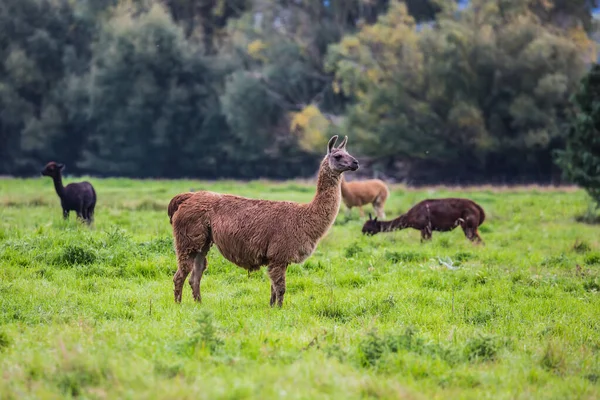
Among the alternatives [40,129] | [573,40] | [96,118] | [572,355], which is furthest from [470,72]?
[572,355]

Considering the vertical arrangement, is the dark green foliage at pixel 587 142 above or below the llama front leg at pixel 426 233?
above

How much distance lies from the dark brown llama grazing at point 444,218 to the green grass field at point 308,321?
0.38 m

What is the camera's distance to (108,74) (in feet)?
168

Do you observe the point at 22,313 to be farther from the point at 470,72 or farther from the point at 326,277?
the point at 470,72

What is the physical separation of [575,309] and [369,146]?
3407 cm

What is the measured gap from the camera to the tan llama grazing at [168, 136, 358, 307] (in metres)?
9.34

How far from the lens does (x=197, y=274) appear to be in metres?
9.68

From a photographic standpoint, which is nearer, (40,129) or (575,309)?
(575,309)

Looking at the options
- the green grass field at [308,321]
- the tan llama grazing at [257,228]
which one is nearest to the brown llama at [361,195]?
the green grass field at [308,321]

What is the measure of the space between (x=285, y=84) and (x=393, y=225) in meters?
33.7

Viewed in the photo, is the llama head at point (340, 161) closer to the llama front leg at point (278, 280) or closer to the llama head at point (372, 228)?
the llama front leg at point (278, 280)

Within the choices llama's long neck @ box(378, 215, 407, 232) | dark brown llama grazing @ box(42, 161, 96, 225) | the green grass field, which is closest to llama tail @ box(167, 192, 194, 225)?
the green grass field

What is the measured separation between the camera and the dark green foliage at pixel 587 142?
22.2 meters

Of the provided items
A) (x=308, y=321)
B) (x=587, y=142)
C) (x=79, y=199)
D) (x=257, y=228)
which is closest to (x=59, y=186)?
(x=79, y=199)
